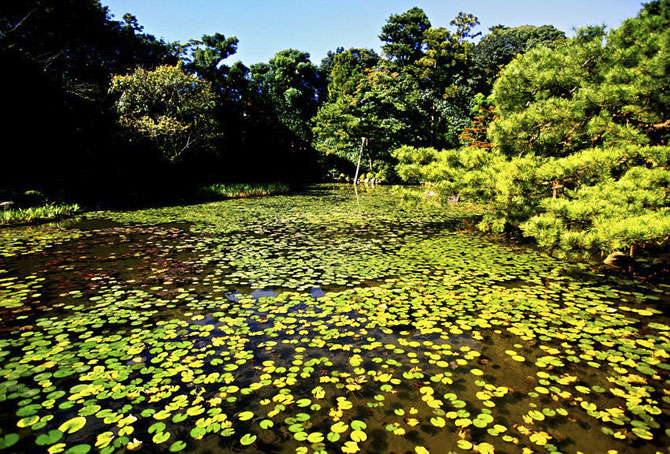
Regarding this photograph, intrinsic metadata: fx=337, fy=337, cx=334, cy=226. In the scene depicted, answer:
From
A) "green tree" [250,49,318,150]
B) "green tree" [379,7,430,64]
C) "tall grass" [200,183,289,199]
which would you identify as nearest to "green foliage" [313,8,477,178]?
"green tree" [379,7,430,64]

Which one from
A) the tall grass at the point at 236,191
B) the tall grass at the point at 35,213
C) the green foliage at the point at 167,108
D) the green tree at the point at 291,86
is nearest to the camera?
the tall grass at the point at 35,213

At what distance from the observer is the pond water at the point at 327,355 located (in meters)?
2.22

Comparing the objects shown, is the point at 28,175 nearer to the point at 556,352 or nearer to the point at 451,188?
the point at 451,188

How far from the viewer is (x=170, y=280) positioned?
5133 mm

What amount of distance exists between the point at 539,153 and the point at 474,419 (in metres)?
5.90

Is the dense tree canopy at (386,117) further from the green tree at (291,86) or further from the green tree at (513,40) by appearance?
the green tree at (513,40)

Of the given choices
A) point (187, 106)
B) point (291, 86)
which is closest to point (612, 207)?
point (187, 106)

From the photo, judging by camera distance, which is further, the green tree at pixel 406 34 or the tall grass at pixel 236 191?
the green tree at pixel 406 34

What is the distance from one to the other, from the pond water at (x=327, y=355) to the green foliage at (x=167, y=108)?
9.02m

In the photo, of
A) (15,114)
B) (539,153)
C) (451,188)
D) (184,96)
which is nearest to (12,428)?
(451,188)

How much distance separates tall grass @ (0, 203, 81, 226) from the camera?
29.7ft

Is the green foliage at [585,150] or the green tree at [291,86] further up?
the green tree at [291,86]

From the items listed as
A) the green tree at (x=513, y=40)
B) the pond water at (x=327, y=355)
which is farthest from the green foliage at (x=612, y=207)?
the green tree at (x=513, y=40)

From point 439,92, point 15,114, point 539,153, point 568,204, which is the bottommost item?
point 568,204
